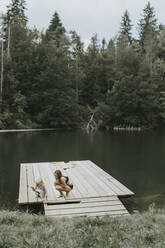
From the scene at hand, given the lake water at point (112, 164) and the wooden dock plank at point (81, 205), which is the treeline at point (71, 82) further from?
the wooden dock plank at point (81, 205)

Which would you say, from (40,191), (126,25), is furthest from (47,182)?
(126,25)

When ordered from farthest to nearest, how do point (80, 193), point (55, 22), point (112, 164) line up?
1. point (55, 22)
2. point (112, 164)
3. point (80, 193)

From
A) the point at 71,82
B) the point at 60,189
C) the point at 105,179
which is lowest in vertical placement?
the point at 105,179

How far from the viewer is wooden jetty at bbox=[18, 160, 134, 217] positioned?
5023mm

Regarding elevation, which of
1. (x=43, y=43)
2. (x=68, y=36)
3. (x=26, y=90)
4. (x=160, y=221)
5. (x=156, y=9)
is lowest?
(x=160, y=221)

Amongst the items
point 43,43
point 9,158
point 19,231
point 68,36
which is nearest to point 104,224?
point 19,231

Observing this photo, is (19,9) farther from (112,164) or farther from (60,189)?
(60,189)

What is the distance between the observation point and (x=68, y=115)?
2797 centimetres

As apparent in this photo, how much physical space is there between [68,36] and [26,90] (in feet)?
36.8

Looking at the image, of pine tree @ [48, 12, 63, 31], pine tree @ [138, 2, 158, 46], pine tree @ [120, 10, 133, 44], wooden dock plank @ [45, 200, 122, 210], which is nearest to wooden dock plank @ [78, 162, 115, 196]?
wooden dock plank @ [45, 200, 122, 210]

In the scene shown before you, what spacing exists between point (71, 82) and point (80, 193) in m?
25.1

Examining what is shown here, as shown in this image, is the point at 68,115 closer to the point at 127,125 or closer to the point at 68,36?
the point at 127,125

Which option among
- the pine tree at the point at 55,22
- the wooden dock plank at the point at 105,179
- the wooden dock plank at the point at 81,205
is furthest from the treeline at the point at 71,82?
the wooden dock plank at the point at 81,205

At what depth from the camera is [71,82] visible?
3025cm
